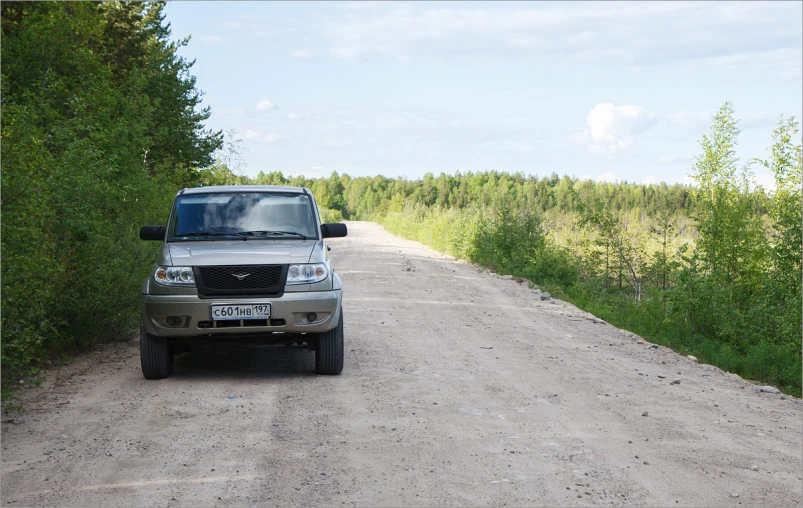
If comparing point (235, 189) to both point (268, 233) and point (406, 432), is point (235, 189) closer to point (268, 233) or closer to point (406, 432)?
point (268, 233)

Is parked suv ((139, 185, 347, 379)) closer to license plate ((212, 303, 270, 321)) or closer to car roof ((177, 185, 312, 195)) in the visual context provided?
license plate ((212, 303, 270, 321))

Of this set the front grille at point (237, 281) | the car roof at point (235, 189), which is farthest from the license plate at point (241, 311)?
the car roof at point (235, 189)

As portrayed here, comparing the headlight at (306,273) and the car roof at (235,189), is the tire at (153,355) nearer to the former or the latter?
the headlight at (306,273)

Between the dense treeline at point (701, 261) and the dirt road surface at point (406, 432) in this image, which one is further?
the dense treeline at point (701, 261)

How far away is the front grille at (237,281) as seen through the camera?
770cm

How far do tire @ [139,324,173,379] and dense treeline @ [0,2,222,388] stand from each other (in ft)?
2.98

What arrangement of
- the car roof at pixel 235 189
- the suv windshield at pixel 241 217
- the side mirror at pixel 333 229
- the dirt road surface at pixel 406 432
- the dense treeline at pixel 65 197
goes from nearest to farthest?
the dirt road surface at pixel 406 432 < the dense treeline at pixel 65 197 < the suv windshield at pixel 241 217 < the side mirror at pixel 333 229 < the car roof at pixel 235 189

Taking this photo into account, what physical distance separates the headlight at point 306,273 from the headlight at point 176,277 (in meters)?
1.01

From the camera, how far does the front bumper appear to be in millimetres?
7613

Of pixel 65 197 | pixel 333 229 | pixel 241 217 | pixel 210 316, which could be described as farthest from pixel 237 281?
pixel 65 197

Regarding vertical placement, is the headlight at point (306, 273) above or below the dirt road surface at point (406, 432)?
above

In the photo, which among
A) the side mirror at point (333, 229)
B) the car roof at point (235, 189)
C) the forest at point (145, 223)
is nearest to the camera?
the forest at point (145, 223)

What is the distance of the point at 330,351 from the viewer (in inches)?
319

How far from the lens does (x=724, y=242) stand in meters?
17.5
